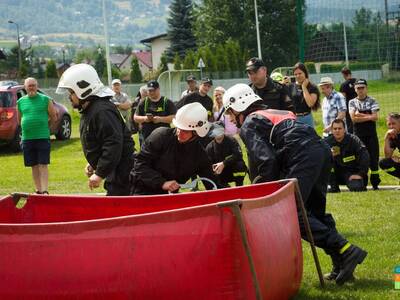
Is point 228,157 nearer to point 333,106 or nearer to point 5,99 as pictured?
point 333,106

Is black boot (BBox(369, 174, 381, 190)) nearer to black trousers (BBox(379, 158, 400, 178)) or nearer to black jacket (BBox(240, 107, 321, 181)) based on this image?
black trousers (BBox(379, 158, 400, 178))

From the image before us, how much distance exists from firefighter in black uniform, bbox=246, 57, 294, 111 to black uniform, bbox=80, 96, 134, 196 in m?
2.25

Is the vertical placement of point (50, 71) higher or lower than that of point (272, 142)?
higher

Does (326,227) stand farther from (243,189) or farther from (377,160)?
(377,160)

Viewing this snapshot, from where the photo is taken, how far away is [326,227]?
7.45 metres

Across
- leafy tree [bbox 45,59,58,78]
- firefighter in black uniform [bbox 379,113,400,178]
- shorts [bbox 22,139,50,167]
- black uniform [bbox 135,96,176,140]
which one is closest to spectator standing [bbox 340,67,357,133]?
firefighter in black uniform [bbox 379,113,400,178]

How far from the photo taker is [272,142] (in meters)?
7.27

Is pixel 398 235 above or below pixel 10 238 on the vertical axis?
below

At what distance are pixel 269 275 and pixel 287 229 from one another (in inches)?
22.9

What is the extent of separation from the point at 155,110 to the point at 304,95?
Result: 2418mm

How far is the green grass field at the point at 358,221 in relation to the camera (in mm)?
7289

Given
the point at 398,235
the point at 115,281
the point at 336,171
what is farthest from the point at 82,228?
the point at 336,171

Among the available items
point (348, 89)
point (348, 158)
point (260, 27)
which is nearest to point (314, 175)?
point (348, 158)

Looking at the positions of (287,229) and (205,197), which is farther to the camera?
(205,197)
